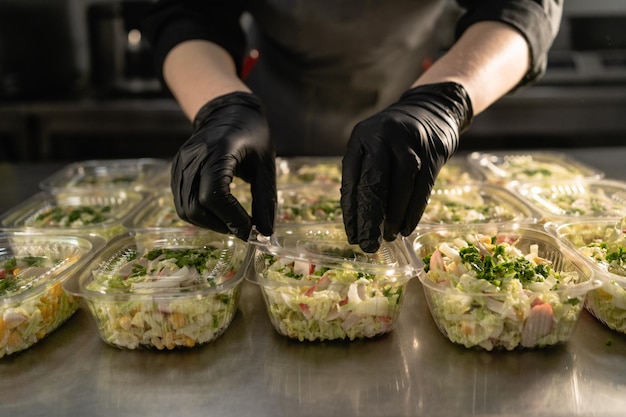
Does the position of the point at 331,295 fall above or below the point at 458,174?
above

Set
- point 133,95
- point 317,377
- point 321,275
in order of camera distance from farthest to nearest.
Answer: point 133,95 → point 321,275 → point 317,377

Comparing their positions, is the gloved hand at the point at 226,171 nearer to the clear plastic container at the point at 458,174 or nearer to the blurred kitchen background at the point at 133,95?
the clear plastic container at the point at 458,174

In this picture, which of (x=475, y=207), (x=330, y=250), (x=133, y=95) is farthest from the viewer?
(x=133, y=95)

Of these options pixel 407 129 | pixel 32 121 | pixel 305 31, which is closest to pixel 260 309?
pixel 407 129

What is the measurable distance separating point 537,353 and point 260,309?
2.22ft

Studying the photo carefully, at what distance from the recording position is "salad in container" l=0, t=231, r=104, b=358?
132cm

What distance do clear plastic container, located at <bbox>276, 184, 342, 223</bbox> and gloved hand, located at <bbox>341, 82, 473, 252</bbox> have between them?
15.3 inches

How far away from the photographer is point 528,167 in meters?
2.55

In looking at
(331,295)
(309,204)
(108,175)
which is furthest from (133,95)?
(331,295)

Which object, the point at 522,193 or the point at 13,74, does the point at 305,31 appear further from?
the point at 13,74

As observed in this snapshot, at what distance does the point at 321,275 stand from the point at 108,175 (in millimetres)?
1616

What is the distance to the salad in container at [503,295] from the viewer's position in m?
1.27

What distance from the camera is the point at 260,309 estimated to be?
1.52 meters

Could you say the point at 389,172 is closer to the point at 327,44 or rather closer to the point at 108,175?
the point at 327,44
